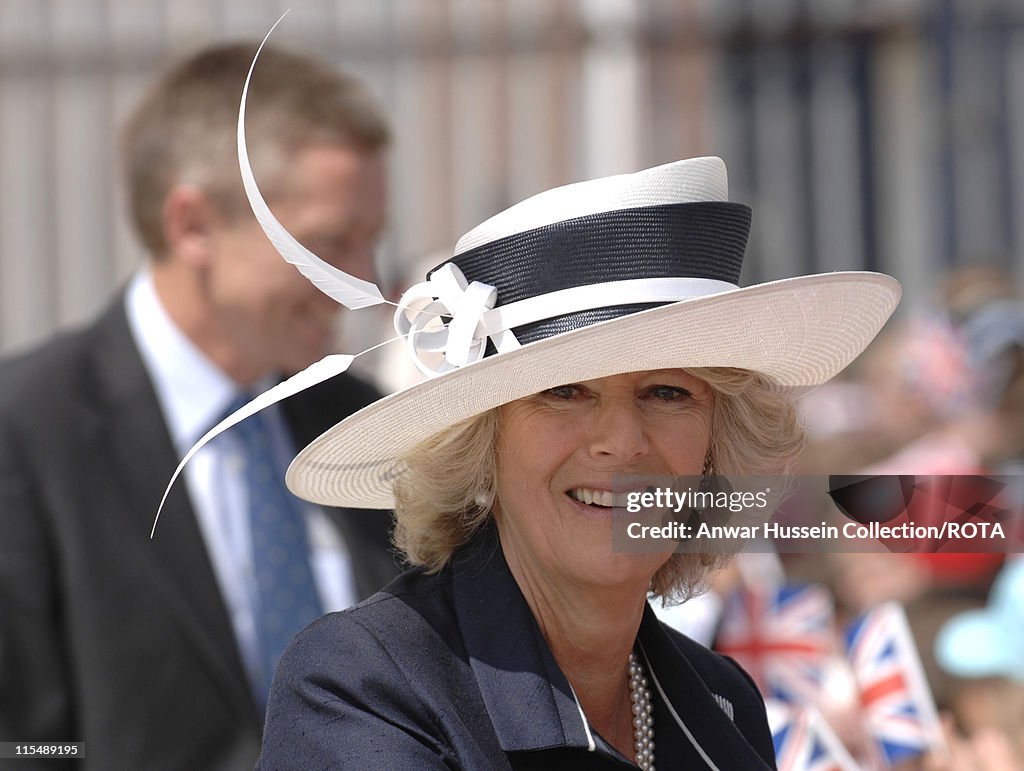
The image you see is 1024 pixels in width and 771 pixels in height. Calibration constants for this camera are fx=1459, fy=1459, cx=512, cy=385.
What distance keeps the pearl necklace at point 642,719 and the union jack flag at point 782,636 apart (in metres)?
0.35

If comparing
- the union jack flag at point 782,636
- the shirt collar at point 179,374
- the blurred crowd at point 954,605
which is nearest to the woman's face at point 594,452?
the blurred crowd at point 954,605

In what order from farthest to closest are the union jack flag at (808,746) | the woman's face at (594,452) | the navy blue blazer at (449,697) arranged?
the union jack flag at (808,746) < the woman's face at (594,452) < the navy blue blazer at (449,697)

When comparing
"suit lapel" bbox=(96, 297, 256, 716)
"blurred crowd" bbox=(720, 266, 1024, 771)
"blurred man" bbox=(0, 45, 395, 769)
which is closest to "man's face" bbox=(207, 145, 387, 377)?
"blurred man" bbox=(0, 45, 395, 769)

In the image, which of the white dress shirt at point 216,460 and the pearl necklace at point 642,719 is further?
the white dress shirt at point 216,460

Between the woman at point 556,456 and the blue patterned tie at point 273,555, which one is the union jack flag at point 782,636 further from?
the blue patterned tie at point 273,555

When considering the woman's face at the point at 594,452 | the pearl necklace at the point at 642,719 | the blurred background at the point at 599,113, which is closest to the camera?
the woman's face at the point at 594,452

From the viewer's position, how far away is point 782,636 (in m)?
2.28

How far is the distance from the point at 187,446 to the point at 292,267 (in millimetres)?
445

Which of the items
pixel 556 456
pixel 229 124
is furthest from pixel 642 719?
pixel 229 124

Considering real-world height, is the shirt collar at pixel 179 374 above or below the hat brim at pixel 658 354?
below

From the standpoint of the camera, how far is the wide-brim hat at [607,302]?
147cm

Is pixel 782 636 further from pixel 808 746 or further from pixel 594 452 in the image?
pixel 594 452

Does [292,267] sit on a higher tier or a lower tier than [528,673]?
higher

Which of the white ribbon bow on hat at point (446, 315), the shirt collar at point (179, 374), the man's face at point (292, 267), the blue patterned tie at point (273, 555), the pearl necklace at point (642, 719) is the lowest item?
the blue patterned tie at point (273, 555)
